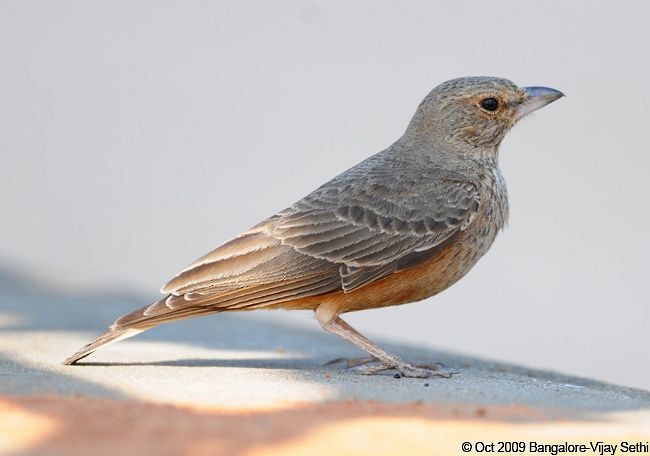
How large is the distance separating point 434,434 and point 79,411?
131cm

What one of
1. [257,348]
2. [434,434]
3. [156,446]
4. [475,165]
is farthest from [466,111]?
[156,446]

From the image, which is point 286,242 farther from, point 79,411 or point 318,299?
point 79,411

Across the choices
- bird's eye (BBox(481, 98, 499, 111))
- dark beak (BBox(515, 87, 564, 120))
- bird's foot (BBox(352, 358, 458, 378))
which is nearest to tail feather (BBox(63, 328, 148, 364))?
bird's foot (BBox(352, 358, 458, 378))

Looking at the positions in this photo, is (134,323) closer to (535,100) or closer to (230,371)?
(230,371)

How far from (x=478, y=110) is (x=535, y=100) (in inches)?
15.4

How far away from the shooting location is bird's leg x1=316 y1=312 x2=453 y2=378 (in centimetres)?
537

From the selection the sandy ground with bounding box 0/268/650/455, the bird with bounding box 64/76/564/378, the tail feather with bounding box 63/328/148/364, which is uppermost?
the bird with bounding box 64/76/564/378

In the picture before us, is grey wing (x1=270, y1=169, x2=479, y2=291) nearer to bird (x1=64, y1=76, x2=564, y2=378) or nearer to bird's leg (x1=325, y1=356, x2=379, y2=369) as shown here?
bird (x1=64, y1=76, x2=564, y2=378)

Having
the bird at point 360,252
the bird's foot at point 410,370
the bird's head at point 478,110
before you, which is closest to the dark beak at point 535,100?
the bird's head at point 478,110

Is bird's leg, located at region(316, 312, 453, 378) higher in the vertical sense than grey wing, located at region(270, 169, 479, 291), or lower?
lower

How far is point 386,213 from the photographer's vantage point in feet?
18.9

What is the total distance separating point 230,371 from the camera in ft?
17.4

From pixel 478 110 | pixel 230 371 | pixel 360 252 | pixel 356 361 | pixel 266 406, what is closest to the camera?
pixel 266 406

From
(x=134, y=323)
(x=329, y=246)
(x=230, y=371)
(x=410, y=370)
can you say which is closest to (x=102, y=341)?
(x=134, y=323)
